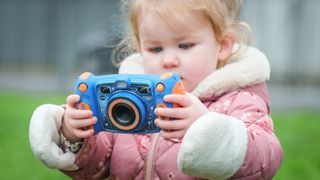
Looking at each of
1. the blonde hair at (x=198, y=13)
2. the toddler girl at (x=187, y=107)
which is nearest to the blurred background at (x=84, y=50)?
the blonde hair at (x=198, y=13)

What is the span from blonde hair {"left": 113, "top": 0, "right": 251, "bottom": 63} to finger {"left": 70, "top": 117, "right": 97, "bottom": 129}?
0.49 metres

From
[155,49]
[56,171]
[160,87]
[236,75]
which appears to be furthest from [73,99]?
[56,171]

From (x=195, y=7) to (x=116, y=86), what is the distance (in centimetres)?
52

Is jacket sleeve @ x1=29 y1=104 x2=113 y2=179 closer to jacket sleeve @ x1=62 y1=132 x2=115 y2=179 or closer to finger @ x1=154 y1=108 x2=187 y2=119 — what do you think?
jacket sleeve @ x1=62 y1=132 x2=115 y2=179

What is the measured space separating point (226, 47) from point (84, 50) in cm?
962

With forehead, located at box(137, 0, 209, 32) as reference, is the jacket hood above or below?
below

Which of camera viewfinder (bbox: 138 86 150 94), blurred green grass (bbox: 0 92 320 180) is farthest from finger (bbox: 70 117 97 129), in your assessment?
blurred green grass (bbox: 0 92 320 180)

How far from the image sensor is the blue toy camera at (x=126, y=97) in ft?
7.66

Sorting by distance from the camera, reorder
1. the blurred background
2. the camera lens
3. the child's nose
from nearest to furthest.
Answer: the camera lens
the child's nose
the blurred background

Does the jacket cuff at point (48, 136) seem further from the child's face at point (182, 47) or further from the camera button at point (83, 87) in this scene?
the child's face at point (182, 47)

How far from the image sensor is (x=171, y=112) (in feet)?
7.59

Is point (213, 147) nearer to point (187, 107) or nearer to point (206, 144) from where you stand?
point (206, 144)

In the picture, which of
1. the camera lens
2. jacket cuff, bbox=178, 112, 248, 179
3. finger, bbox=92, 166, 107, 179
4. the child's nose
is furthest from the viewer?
finger, bbox=92, 166, 107, 179

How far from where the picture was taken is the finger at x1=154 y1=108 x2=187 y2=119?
7.59ft
